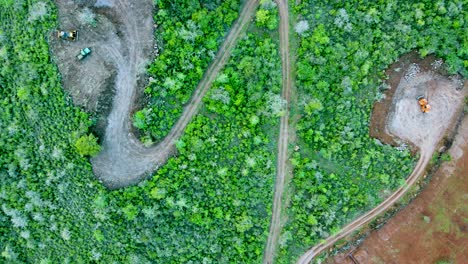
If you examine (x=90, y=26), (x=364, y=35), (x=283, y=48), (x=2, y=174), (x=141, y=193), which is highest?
(x=364, y=35)

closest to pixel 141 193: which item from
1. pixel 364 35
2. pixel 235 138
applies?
pixel 235 138

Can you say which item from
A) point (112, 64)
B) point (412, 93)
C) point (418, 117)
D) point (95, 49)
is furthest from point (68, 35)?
point (418, 117)

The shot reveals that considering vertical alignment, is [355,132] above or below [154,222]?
above

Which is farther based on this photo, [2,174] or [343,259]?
[343,259]

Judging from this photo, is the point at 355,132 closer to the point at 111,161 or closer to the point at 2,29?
the point at 111,161

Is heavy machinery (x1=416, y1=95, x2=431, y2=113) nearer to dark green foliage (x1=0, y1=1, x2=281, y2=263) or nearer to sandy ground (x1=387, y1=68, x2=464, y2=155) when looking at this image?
sandy ground (x1=387, y1=68, x2=464, y2=155)

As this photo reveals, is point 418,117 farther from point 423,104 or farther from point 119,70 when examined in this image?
point 119,70
